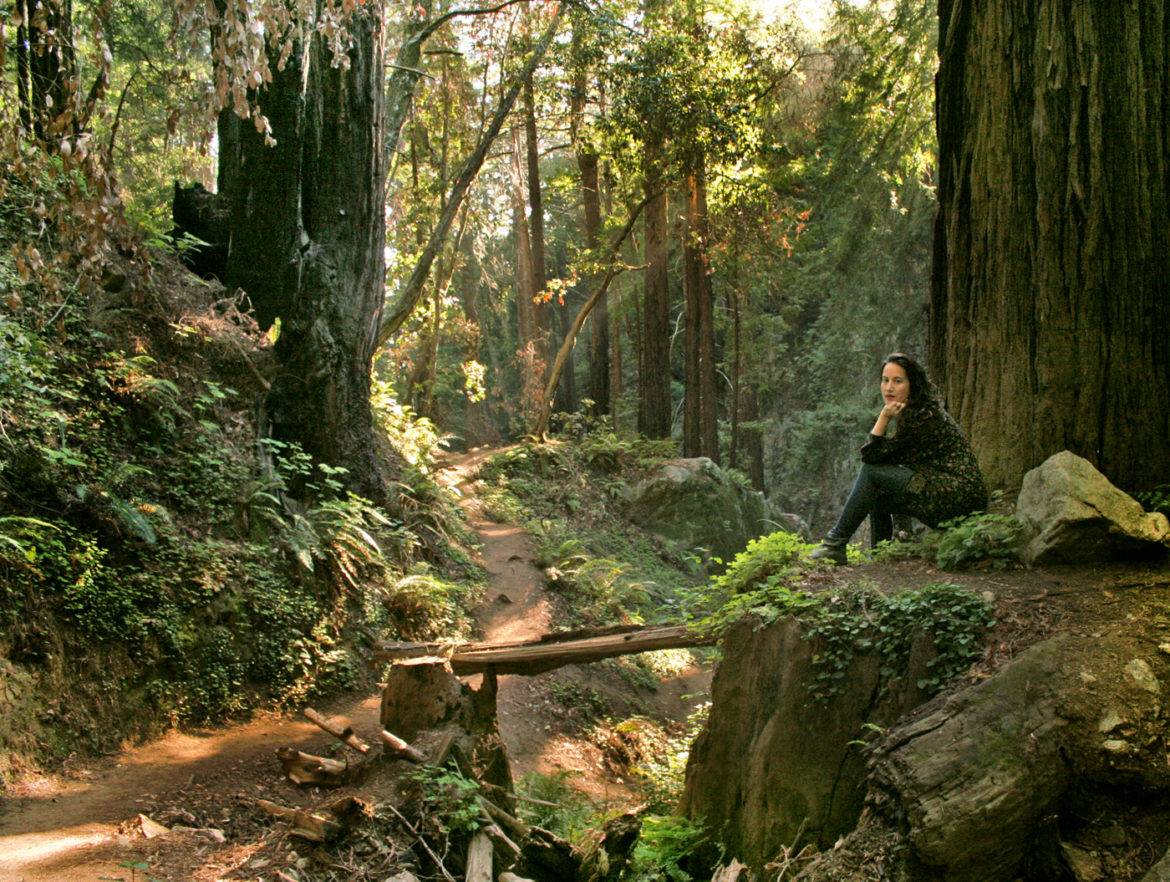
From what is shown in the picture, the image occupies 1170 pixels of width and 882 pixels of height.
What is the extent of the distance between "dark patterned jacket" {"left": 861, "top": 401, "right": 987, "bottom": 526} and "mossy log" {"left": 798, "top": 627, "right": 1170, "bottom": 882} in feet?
5.97

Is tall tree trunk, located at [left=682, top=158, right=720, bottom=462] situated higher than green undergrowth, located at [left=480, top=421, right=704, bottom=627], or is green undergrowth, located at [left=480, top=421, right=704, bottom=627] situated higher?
tall tree trunk, located at [left=682, top=158, right=720, bottom=462]

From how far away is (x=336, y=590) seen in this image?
8508 mm

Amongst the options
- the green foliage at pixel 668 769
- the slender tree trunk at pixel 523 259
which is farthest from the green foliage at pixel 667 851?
the slender tree trunk at pixel 523 259

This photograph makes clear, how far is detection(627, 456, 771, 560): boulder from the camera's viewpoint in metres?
18.1

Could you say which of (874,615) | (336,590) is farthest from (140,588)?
(874,615)

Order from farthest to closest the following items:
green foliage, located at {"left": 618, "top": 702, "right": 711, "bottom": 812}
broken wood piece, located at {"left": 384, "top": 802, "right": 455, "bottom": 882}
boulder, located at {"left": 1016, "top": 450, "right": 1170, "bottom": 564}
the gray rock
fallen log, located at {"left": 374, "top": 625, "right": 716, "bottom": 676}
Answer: green foliage, located at {"left": 618, "top": 702, "right": 711, "bottom": 812} → fallen log, located at {"left": 374, "top": 625, "right": 716, "bottom": 676} → boulder, located at {"left": 1016, "top": 450, "right": 1170, "bottom": 564} → broken wood piece, located at {"left": 384, "top": 802, "right": 455, "bottom": 882} → the gray rock

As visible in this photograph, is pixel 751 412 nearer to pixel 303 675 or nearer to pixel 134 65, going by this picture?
pixel 134 65

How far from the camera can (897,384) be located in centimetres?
622

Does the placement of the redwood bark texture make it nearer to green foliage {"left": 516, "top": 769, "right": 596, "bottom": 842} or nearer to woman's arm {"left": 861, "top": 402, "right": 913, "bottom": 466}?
woman's arm {"left": 861, "top": 402, "right": 913, "bottom": 466}

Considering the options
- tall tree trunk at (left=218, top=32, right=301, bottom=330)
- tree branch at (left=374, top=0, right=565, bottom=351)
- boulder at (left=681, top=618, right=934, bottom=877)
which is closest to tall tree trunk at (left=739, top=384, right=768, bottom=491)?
tree branch at (left=374, top=0, right=565, bottom=351)

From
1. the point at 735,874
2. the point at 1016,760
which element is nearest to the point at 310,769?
the point at 735,874

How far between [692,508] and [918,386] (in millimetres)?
12278

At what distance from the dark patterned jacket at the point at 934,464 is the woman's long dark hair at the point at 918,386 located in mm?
26

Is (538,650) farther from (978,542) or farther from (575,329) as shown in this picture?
(575,329)
